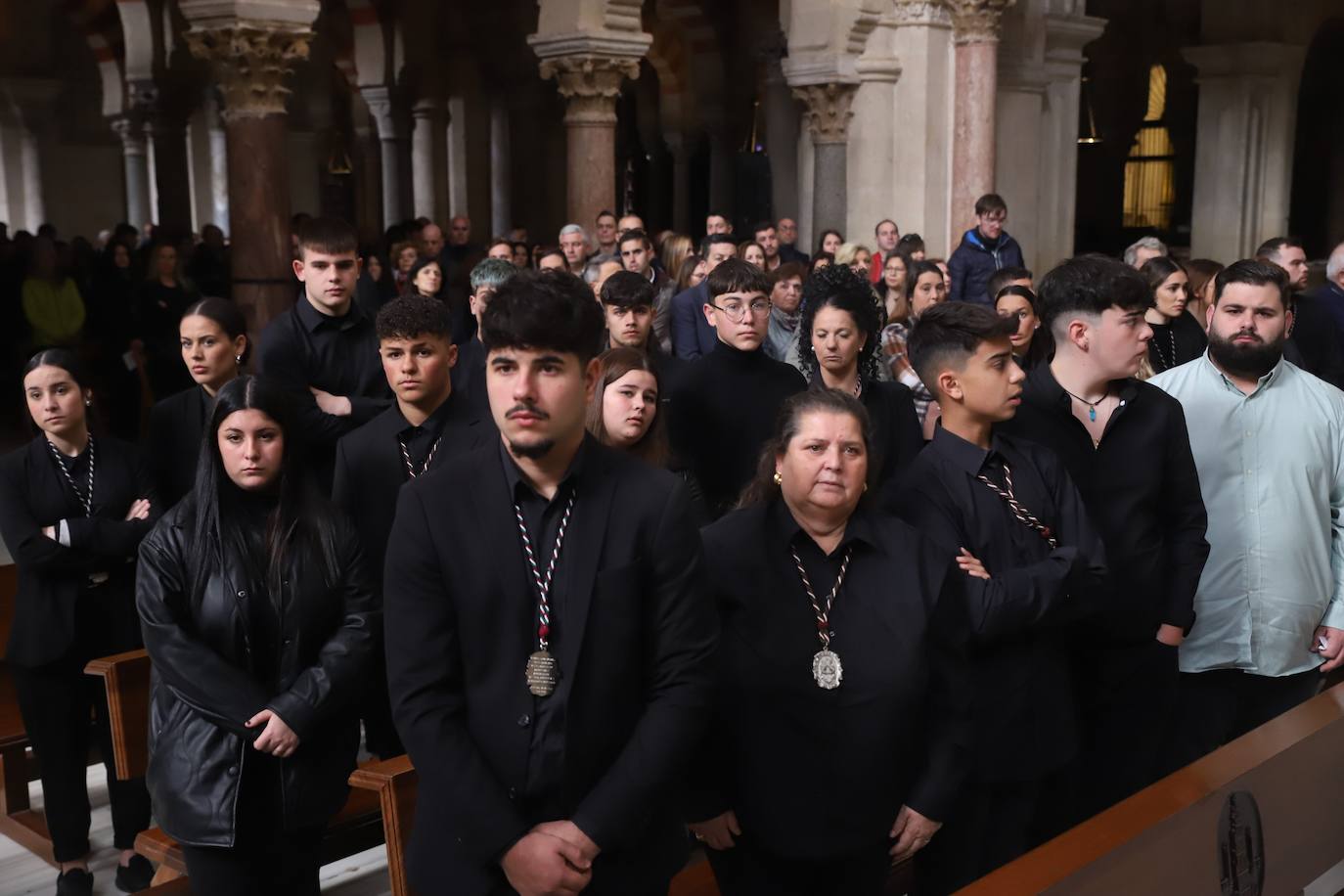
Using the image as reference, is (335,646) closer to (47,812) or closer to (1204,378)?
(47,812)

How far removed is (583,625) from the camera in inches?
84.7

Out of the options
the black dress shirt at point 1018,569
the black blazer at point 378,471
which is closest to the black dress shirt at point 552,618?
the black dress shirt at point 1018,569

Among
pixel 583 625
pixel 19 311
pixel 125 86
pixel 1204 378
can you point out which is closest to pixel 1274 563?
pixel 1204 378

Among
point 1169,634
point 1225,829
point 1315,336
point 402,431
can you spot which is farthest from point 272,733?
point 1315,336

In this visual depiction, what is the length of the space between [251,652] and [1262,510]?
262 cm

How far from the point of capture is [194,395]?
4105 mm

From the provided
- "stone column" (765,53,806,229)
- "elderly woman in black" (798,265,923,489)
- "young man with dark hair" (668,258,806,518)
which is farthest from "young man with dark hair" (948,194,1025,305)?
"elderly woman in black" (798,265,923,489)

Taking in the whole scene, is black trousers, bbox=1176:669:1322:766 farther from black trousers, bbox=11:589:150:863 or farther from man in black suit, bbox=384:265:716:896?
black trousers, bbox=11:589:150:863

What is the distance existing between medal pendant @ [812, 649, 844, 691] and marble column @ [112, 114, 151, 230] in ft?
53.4

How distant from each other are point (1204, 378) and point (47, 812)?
3604 mm

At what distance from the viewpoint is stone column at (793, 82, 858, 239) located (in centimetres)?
1204

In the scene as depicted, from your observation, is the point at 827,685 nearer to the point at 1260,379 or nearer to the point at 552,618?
the point at 552,618

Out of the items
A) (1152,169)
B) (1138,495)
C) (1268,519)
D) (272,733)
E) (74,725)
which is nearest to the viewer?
(272,733)

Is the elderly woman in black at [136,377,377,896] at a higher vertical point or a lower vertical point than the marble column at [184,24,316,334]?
lower
